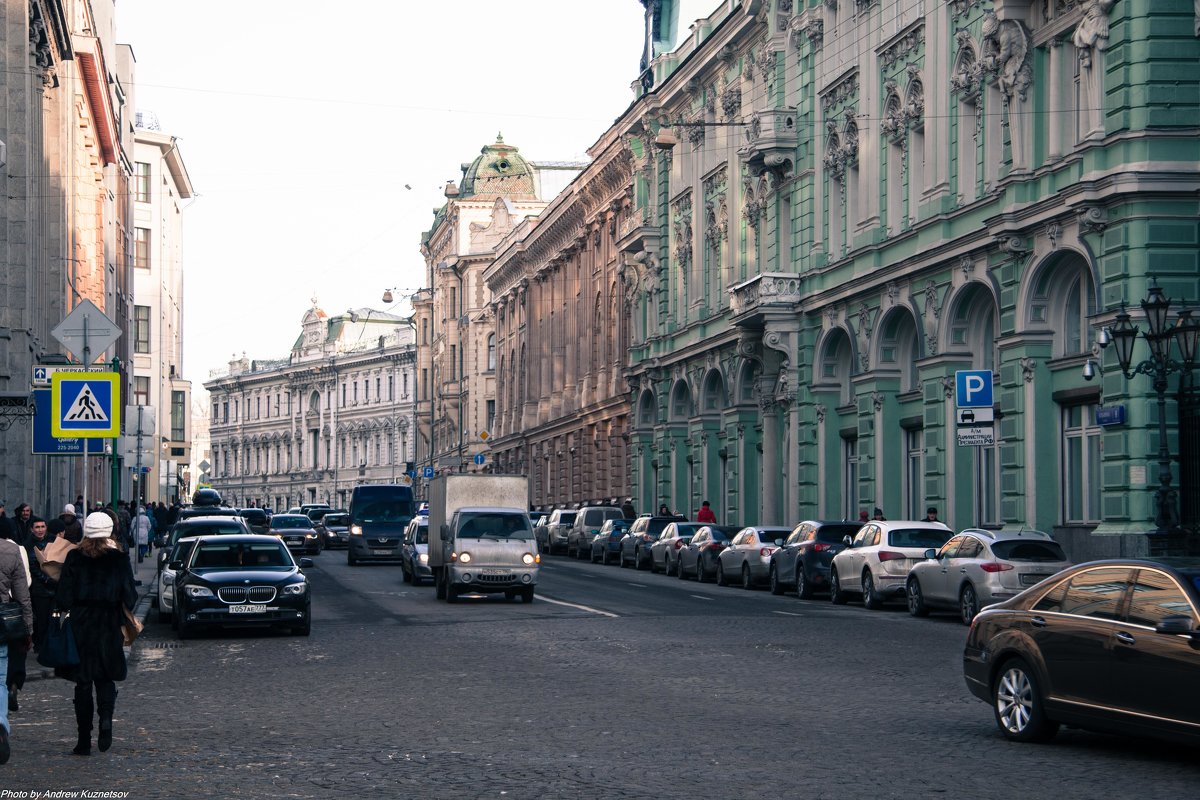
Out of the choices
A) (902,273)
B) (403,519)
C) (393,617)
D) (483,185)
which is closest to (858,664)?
(393,617)

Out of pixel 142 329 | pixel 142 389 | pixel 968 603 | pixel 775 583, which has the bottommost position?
pixel 775 583

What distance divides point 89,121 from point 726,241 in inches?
804

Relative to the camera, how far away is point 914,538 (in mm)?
31391

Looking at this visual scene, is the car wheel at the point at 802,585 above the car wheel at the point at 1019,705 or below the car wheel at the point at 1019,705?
below

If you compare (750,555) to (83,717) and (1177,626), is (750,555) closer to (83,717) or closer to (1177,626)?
(83,717)

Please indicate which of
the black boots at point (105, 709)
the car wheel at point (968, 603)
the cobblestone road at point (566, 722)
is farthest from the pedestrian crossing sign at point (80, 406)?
the car wheel at point (968, 603)

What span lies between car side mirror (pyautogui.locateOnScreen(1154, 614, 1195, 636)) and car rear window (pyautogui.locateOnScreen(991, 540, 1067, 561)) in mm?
15183

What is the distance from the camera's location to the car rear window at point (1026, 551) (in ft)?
87.6

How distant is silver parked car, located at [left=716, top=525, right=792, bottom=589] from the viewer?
38.3m

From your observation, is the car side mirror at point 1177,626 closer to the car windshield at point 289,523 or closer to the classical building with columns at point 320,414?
the car windshield at point 289,523

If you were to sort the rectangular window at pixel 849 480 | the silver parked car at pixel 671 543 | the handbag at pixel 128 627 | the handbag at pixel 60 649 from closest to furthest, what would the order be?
the handbag at pixel 60 649, the handbag at pixel 128 627, the silver parked car at pixel 671 543, the rectangular window at pixel 849 480

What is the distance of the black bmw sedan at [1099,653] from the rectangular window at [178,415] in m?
96.1

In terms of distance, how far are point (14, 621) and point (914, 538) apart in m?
21.0

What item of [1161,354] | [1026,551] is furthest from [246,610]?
[1161,354]
